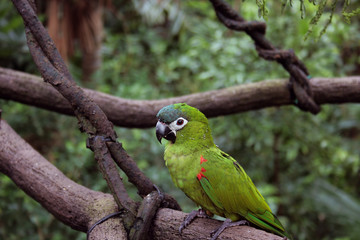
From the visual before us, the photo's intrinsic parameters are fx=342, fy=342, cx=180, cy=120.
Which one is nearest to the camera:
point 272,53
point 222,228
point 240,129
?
point 222,228

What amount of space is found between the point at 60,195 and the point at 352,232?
2.28m

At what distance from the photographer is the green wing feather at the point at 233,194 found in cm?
97

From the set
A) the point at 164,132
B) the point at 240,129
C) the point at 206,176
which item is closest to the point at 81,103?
the point at 164,132

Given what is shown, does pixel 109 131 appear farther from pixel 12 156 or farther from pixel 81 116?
pixel 12 156

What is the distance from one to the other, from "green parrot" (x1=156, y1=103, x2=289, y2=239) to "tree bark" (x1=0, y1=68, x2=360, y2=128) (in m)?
0.48

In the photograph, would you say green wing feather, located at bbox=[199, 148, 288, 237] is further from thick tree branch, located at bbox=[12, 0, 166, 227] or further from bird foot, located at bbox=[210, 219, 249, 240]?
thick tree branch, located at bbox=[12, 0, 166, 227]

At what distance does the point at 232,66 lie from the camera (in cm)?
234

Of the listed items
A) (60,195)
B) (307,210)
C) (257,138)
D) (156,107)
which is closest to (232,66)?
(257,138)

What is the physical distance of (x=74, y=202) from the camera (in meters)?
1.03

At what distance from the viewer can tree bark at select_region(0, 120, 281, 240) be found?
2.96 ft

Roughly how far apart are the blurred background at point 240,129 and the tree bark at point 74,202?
3.16 feet

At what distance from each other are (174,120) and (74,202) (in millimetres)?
392

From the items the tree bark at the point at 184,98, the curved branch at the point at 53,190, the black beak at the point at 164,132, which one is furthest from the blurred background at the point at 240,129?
the black beak at the point at 164,132

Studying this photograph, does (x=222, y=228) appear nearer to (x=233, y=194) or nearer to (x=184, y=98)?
(x=233, y=194)
